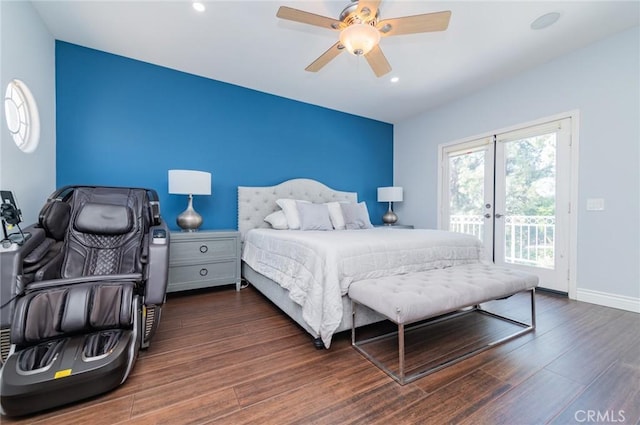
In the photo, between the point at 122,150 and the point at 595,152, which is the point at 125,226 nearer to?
the point at 122,150

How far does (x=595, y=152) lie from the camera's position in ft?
9.18

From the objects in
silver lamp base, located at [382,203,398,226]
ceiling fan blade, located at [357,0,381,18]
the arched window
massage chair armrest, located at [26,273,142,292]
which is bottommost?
massage chair armrest, located at [26,273,142,292]

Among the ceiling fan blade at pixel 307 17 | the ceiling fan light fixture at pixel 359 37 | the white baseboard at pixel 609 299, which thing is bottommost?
the white baseboard at pixel 609 299

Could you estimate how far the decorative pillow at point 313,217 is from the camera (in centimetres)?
336

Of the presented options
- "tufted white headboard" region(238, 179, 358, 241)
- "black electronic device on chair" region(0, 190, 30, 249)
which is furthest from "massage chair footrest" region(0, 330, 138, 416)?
"tufted white headboard" region(238, 179, 358, 241)

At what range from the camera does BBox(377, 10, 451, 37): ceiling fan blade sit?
6.02 ft

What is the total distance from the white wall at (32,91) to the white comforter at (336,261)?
82.0 inches

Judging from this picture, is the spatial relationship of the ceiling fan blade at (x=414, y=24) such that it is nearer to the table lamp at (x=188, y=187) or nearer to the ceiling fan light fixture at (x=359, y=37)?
the ceiling fan light fixture at (x=359, y=37)

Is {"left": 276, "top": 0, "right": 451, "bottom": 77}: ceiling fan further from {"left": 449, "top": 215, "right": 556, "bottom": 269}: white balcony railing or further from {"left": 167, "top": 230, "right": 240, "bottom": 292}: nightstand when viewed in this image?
{"left": 449, "top": 215, "right": 556, "bottom": 269}: white balcony railing

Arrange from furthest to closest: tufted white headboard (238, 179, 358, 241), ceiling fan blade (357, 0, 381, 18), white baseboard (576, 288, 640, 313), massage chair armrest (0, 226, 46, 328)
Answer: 1. tufted white headboard (238, 179, 358, 241)
2. white baseboard (576, 288, 640, 313)
3. ceiling fan blade (357, 0, 381, 18)
4. massage chair armrest (0, 226, 46, 328)

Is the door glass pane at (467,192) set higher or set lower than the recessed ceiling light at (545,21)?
lower

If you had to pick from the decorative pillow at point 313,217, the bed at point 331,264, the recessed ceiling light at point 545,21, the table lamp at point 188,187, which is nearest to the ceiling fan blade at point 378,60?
the recessed ceiling light at point 545,21

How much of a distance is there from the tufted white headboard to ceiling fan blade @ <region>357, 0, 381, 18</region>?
249cm

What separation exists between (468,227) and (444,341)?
2.68 meters
